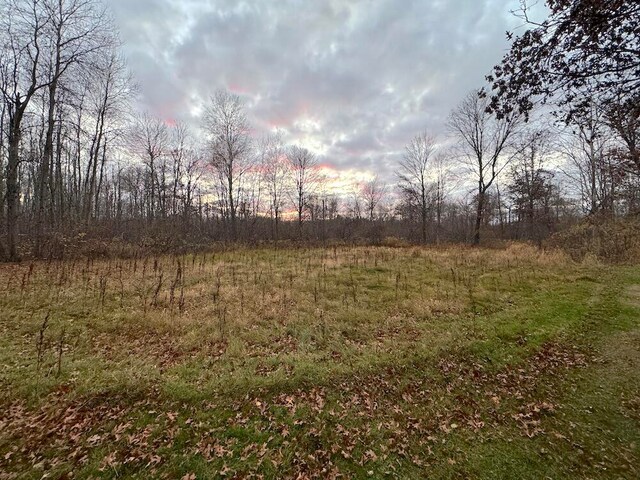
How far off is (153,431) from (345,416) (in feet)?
8.14

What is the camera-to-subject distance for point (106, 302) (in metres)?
7.12

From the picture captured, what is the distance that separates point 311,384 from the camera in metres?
4.41

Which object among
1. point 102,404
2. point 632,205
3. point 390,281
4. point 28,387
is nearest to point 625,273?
point 632,205

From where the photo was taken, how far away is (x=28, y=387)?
390 cm

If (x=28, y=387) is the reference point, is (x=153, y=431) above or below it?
below

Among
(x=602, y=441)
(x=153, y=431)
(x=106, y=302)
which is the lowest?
(x=602, y=441)

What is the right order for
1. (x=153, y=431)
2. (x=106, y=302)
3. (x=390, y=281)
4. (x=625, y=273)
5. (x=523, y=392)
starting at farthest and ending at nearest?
(x=625, y=273) → (x=390, y=281) → (x=106, y=302) → (x=523, y=392) → (x=153, y=431)

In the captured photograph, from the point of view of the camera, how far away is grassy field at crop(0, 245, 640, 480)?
3057 millimetres

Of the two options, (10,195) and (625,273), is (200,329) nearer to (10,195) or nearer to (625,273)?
(10,195)

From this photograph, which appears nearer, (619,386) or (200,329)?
(619,386)

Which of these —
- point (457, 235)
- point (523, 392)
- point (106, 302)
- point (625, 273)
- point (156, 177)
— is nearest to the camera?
point (523, 392)

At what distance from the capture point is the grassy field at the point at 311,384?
306cm

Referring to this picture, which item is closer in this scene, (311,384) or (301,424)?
(301,424)

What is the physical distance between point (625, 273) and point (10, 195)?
26872 millimetres
